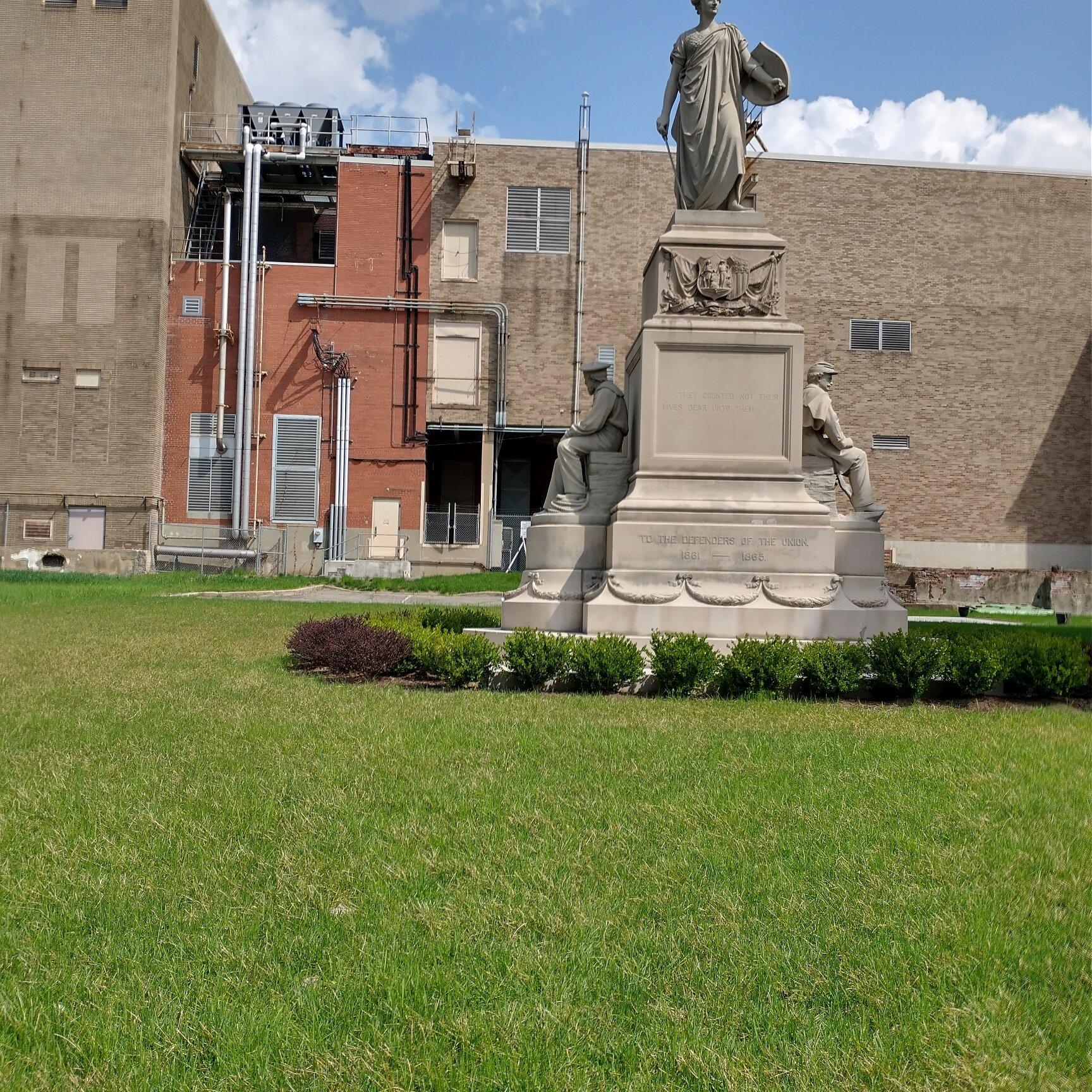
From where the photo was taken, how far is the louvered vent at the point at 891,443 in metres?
39.8

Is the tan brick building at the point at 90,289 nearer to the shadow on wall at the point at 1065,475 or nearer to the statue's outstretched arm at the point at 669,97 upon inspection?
the statue's outstretched arm at the point at 669,97

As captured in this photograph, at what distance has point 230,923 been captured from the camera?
12.1ft

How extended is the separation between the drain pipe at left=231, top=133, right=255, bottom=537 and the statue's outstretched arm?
2747 cm

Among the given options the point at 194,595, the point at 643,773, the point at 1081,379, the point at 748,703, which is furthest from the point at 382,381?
the point at 643,773

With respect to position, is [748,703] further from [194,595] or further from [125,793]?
[194,595]

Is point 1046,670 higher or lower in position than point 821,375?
lower

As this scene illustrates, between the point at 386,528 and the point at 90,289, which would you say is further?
the point at 386,528

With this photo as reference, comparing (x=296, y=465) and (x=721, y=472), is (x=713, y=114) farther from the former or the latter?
(x=296, y=465)

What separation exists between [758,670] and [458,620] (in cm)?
514

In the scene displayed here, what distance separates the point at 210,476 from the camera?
126 feet

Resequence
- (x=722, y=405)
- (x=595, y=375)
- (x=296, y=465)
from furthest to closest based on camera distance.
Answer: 1. (x=296, y=465)
2. (x=595, y=375)
3. (x=722, y=405)

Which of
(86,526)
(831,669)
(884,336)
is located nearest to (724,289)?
(831,669)

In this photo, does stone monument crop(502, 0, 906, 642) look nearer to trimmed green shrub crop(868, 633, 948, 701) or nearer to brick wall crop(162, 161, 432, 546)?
trimmed green shrub crop(868, 633, 948, 701)

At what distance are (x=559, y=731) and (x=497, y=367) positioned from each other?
32965mm
